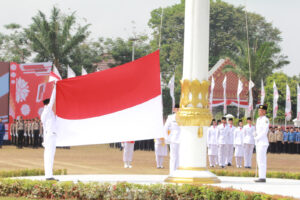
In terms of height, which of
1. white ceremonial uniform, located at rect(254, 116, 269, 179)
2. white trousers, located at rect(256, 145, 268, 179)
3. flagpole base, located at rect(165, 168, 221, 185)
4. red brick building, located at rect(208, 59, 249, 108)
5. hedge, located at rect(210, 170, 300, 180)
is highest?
red brick building, located at rect(208, 59, 249, 108)

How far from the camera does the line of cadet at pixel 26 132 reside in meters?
32.6

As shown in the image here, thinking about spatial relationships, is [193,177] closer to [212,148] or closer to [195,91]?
[195,91]

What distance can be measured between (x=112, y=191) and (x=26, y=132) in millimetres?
24173

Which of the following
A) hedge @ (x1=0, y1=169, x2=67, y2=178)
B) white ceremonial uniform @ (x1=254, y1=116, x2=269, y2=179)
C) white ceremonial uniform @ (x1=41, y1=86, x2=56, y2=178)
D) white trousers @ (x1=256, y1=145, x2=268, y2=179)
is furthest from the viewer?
hedge @ (x1=0, y1=169, x2=67, y2=178)

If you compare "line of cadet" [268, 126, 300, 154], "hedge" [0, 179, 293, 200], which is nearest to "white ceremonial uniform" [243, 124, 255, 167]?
"line of cadet" [268, 126, 300, 154]

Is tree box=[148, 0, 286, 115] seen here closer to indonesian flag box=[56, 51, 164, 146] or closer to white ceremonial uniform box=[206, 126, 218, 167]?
white ceremonial uniform box=[206, 126, 218, 167]

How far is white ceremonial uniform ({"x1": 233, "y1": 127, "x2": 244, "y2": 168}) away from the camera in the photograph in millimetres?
22719

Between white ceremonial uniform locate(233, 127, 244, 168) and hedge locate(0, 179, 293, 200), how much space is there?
13.0 meters

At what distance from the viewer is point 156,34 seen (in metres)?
60.2

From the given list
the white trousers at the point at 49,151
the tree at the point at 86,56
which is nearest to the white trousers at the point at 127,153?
the white trousers at the point at 49,151

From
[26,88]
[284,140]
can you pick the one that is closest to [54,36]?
[26,88]

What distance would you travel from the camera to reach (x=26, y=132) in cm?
3328

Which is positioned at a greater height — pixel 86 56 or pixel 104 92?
pixel 86 56

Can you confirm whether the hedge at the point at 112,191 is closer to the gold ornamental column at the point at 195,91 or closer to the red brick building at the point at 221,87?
the gold ornamental column at the point at 195,91
